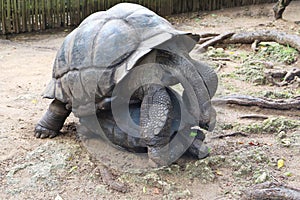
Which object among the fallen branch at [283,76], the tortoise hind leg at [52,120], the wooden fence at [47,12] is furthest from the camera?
the wooden fence at [47,12]

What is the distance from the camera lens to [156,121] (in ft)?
10.2

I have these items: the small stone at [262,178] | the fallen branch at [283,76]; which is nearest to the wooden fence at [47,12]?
the fallen branch at [283,76]

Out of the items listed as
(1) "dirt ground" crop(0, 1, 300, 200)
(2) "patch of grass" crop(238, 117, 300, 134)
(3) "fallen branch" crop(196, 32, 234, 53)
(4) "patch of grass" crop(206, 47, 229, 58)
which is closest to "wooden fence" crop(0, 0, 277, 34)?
(3) "fallen branch" crop(196, 32, 234, 53)

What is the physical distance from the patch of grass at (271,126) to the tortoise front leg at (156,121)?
1.13 meters

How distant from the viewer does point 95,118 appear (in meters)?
3.71

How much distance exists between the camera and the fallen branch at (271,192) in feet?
9.31

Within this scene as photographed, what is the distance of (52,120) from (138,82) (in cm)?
108

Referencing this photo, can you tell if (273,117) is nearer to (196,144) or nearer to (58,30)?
(196,144)

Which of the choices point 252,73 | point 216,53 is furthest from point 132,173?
point 216,53

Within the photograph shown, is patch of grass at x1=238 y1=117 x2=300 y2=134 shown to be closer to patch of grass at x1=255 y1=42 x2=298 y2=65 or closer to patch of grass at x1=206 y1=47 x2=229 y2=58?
patch of grass at x1=255 y1=42 x2=298 y2=65

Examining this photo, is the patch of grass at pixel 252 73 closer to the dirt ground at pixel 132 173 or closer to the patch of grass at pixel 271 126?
the dirt ground at pixel 132 173

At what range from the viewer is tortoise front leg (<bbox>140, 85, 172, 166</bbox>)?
122 inches

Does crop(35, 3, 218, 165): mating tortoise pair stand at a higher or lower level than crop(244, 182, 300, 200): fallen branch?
higher

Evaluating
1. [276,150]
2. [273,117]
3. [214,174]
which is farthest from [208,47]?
[214,174]
